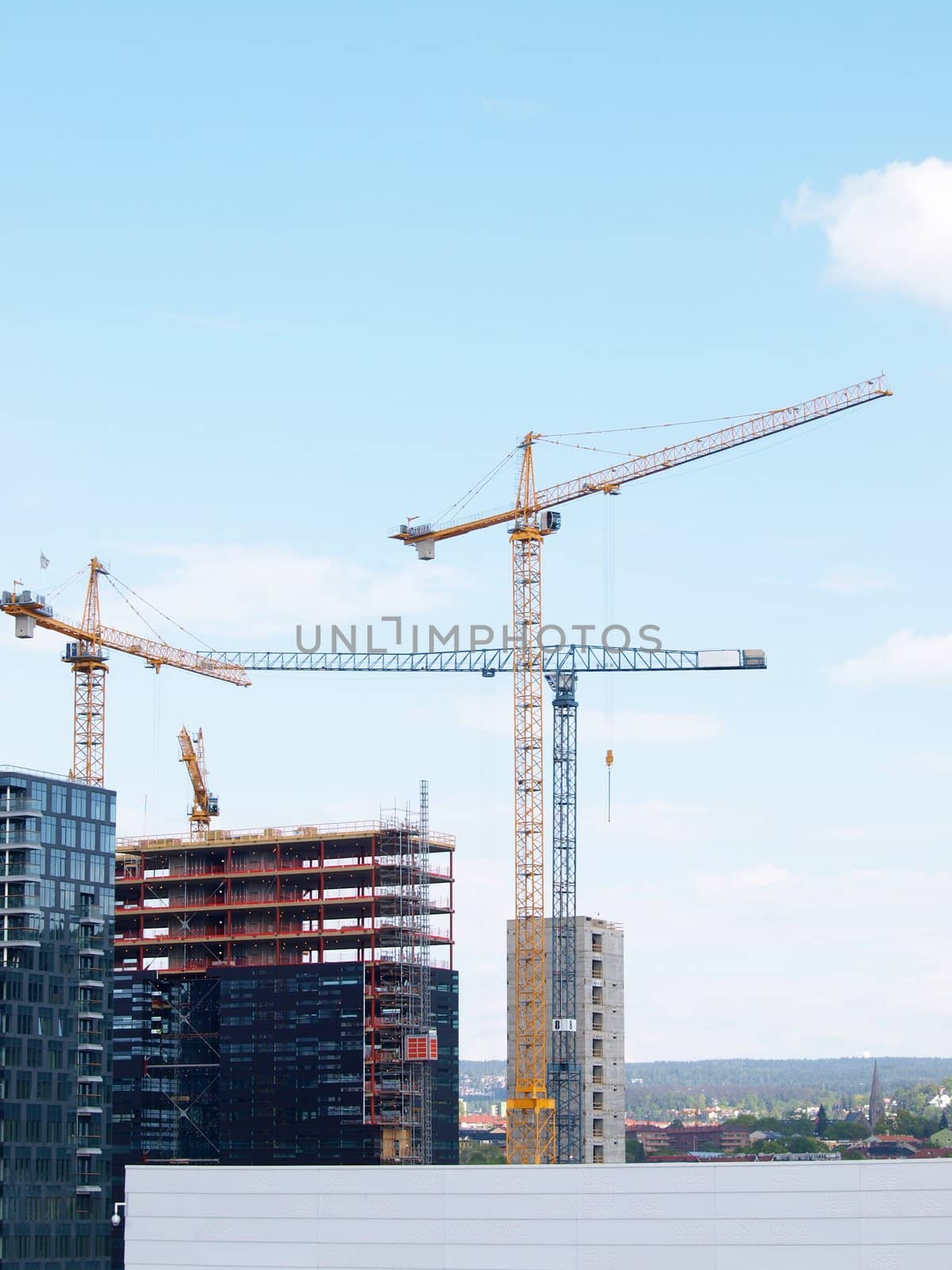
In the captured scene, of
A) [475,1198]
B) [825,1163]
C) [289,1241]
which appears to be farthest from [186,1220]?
[825,1163]

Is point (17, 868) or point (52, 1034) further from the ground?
point (17, 868)

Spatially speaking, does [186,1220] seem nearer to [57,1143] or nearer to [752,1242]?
[752,1242]

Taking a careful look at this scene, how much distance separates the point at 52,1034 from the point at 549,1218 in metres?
86.7

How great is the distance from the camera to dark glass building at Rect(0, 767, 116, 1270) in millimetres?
167875

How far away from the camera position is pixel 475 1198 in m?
95.6

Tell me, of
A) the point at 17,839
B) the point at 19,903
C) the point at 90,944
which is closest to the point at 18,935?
the point at 19,903

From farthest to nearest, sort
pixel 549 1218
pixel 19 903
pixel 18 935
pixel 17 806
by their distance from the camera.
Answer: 1. pixel 17 806
2. pixel 19 903
3. pixel 18 935
4. pixel 549 1218

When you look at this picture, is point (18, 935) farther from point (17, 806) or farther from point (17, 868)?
point (17, 806)

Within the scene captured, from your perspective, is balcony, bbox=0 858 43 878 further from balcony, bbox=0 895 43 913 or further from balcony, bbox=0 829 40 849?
balcony, bbox=0 895 43 913

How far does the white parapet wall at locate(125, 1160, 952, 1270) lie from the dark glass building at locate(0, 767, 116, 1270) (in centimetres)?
7083

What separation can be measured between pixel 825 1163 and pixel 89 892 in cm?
10061

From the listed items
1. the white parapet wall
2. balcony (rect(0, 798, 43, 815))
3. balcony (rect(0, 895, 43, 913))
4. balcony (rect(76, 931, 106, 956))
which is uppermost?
balcony (rect(0, 798, 43, 815))

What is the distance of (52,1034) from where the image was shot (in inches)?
6772

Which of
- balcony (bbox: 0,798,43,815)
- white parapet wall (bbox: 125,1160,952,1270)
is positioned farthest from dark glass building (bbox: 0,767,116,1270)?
white parapet wall (bbox: 125,1160,952,1270)
